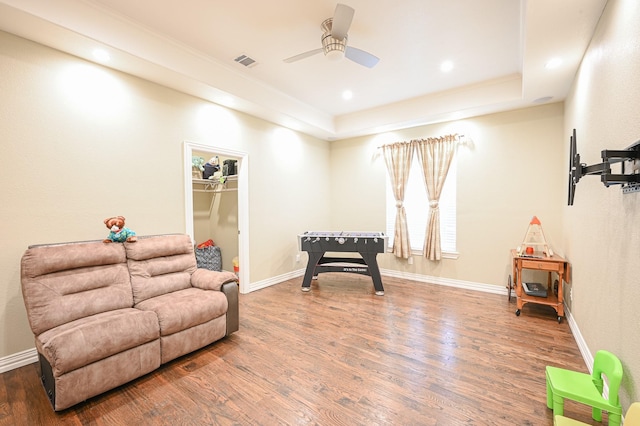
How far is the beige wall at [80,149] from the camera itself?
238 cm

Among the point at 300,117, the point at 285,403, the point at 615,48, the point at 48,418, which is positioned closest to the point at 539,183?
the point at 615,48

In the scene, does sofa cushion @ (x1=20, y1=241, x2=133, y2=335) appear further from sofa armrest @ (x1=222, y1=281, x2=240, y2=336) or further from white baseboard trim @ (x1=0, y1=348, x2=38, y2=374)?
sofa armrest @ (x1=222, y1=281, x2=240, y2=336)

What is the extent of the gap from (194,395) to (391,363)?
158 centimetres

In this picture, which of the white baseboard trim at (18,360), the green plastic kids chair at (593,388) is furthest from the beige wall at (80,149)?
the green plastic kids chair at (593,388)

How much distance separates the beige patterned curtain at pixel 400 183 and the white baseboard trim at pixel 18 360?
4.87 m

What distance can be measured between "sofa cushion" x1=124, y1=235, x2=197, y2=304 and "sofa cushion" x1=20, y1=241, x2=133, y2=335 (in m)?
0.08

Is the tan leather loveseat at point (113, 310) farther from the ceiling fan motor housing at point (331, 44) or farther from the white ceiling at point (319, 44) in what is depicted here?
the ceiling fan motor housing at point (331, 44)

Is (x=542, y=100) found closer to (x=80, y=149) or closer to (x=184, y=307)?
(x=184, y=307)

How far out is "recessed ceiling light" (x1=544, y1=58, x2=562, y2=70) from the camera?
→ 274 centimetres

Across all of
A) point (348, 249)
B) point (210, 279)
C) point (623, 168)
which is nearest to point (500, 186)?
point (348, 249)

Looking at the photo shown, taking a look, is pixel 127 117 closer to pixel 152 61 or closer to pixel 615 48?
pixel 152 61

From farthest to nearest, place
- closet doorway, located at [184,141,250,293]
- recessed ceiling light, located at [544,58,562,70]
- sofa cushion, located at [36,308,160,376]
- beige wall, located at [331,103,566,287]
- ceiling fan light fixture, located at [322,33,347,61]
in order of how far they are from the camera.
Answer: closet doorway, located at [184,141,250,293], beige wall, located at [331,103,566,287], recessed ceiling light, located at [544,58,562,70], ceiling fan light fixture, located at [322,33,347,61], sofa cushion, located at [36,308,160,376]

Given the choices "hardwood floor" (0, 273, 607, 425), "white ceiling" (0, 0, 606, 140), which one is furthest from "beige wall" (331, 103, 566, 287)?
"hardwood floor" (0, 273, 607, 425)

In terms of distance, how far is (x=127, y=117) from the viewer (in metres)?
3.07
